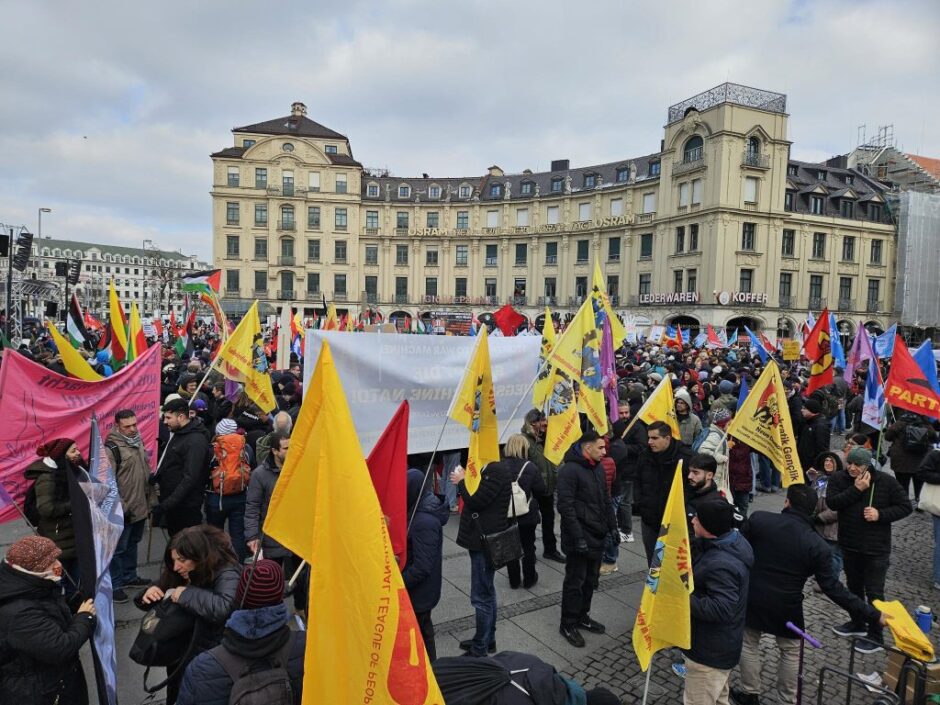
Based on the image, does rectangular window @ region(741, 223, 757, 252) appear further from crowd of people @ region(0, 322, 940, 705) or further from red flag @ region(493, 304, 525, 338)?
crowd of people @ region(0, 322, 940, 705)

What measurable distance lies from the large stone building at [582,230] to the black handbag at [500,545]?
115ft

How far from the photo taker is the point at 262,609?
2.45 meters

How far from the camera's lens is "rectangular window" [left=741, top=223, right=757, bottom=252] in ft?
129

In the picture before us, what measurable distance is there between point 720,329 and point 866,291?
13942 millimetres

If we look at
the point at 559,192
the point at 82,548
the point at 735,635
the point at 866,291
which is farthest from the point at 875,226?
the point at 82,548

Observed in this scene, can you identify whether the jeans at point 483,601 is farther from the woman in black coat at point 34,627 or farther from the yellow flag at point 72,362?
the yellow flag at point 72,362

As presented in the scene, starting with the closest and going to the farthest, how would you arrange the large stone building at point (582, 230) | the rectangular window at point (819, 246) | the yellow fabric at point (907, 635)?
the yellow fabric at point (907, 635) < the large stone building at point (582, 230) < the rectangular window at point (819, 246)

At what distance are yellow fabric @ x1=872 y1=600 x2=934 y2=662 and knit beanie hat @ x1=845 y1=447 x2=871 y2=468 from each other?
1.60m

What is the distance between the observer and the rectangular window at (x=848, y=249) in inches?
1651

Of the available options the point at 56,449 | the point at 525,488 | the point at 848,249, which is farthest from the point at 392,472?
the point at 848,249

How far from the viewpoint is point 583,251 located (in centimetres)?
4850

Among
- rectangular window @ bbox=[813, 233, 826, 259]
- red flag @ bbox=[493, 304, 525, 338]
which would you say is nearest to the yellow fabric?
red flag @ bbox=[493, 304, 525, 338]

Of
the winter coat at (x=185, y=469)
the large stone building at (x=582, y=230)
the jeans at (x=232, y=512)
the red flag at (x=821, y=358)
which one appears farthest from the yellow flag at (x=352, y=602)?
the large stone building at (x=582, y=230)

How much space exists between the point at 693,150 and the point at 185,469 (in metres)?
42.5
